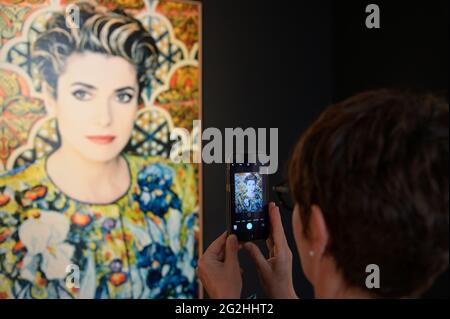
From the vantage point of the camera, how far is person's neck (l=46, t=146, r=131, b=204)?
2109mm

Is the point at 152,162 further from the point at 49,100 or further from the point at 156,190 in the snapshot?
the point at 49,100

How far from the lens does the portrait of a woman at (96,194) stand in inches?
80.7

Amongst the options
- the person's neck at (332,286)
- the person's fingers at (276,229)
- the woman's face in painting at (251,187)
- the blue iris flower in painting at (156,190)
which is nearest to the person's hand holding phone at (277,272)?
the person's fingers at (276,229)

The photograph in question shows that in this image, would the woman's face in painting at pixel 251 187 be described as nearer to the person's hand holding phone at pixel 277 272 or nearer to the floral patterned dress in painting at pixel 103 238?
the person's hand holding phone at pixel 277 272

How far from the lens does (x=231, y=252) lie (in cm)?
114

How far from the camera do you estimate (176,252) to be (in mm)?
2355

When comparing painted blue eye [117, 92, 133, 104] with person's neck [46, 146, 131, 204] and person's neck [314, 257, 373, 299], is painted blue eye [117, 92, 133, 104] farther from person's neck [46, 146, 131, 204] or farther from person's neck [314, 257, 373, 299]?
person's neck [314, 257, 373, 299]

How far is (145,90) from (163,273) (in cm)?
85

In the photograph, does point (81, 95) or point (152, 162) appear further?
point (152, 162)

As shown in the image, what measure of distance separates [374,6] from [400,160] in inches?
82.5

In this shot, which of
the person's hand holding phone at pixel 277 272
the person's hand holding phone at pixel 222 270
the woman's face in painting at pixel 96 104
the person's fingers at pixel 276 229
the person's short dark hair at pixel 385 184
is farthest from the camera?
the woman's face in painting at pixel 96 104

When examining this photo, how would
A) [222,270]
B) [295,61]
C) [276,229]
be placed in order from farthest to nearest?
1. [295,61]
2. [276,229]
3. [222,270]

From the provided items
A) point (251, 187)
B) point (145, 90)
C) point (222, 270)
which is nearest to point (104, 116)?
point (145, 90)

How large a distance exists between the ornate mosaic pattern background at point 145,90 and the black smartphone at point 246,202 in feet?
3.23
